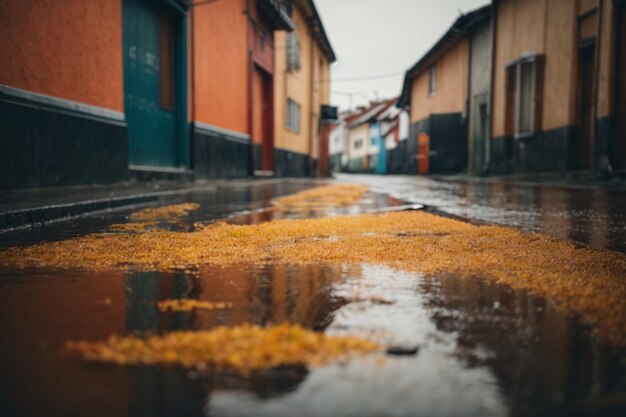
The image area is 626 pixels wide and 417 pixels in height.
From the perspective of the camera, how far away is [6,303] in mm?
1259

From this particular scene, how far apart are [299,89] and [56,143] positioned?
591 inches

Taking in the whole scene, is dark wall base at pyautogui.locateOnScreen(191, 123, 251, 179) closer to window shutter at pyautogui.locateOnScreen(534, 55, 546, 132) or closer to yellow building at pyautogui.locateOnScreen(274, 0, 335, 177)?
yellow building at pyautogui.locateOnScreen(274, 0, 335, 177)

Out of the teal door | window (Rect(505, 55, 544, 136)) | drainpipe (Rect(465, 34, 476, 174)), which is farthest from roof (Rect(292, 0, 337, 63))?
the teal door

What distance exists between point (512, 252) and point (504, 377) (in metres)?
1.25

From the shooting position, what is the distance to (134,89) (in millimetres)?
7402

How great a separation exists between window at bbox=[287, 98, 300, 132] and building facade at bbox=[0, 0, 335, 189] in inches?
99.9

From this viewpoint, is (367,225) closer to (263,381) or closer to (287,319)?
(287,319)

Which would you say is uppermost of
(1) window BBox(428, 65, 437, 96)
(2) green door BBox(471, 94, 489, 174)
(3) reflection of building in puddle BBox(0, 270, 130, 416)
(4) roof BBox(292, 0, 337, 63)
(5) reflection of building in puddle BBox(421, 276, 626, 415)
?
(4) roof BBox(292, 0, 337, 63)

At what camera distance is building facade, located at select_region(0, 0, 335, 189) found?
468 centimetres

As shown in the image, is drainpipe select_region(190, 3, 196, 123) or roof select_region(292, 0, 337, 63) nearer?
drainpipe select_region(190, 3, 196, 123)

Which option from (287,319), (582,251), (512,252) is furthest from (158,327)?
(582,251)

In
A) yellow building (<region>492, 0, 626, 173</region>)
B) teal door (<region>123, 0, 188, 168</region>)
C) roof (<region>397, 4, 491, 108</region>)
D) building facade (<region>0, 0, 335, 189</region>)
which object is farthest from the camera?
roof (<region>397, 4, 491, 108</region>)

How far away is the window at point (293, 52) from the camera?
17.3m

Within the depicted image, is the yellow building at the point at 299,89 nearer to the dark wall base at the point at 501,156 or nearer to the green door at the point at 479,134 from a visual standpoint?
the green door at the point at 479,134
